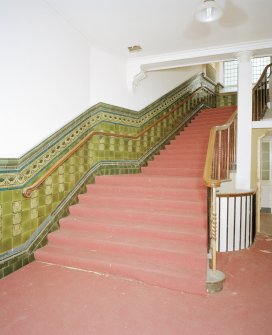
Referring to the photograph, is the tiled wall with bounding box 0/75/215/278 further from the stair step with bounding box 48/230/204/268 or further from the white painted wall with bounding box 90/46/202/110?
the stair step with bounding box 48/230/204/268

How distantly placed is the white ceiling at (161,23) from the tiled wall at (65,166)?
4.12ft

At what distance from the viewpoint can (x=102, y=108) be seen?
4.79m

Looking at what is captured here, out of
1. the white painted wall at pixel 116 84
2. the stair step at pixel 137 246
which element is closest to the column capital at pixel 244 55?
the white painted wall at pixel 116 84

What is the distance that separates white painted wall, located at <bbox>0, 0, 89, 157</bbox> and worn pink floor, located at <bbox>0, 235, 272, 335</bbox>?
4.92 feet

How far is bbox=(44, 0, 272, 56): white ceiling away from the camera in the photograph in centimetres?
329

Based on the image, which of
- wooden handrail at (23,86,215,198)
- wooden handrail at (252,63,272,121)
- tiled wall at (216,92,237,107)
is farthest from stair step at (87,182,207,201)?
tiled wall at (216,92,237,107)

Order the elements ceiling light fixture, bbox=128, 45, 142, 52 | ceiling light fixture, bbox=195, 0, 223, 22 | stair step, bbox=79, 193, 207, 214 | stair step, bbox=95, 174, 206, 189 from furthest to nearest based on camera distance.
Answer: ceiling light fixture, bbox=128, 45, 142, 52, stair step, bbox=95, 174, 206, 189, stair step, bbox=79, 193, 207, 214, ceiling light fixture, bbox=195, 0, 223, 22

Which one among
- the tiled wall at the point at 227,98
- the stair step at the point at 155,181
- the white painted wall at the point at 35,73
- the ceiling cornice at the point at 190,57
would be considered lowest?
the stair step at the point at 155,181

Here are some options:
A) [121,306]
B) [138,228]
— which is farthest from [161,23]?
[121,306]

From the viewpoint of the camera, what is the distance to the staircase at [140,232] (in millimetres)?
2859

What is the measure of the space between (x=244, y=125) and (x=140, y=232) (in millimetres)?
2616

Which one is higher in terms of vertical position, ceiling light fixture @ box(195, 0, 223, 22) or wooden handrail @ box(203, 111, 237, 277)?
ceiling light fixture @ box(195, 0, 223, 22)

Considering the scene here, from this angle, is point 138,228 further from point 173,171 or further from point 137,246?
point 173,171

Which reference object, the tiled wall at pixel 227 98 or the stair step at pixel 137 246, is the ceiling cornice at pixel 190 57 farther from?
the tiled wall at pixel 227 98
